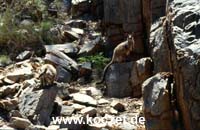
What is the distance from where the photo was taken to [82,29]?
13.3 meters

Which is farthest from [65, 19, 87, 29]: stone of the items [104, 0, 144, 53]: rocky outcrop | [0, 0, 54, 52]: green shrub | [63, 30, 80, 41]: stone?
[104, 0, 144, 53]: rocky outcrop

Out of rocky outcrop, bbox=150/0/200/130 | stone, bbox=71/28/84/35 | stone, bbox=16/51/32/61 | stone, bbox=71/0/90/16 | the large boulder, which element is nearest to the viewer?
rocky outcrop, bbox=150/0/200/130

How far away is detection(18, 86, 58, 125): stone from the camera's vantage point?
27.1ft

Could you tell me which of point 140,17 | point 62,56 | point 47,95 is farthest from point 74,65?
point 47,95

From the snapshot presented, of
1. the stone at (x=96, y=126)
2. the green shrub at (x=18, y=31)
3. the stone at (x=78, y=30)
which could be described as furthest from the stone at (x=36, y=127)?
the stone at (x=78, y=30)

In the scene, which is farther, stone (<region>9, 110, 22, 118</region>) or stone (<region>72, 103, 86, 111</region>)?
stone (<region>72, 103, 86, 111</region>)

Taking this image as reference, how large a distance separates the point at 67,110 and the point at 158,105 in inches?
A: 105

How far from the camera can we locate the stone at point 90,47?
11.7 m

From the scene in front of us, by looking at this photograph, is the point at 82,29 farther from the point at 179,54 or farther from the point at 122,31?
the point at 179,54

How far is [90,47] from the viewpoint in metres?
11.9

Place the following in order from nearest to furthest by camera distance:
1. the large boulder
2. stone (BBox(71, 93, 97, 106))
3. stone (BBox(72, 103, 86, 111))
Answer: stone (BBox(72, 103, 86, 111)) < stone (BBox(71, 93, 97, 106)) < the large boulder

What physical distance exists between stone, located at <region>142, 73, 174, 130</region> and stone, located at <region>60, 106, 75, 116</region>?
7.65 ft

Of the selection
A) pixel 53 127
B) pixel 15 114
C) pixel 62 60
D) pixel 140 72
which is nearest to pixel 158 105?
pixel 53 127

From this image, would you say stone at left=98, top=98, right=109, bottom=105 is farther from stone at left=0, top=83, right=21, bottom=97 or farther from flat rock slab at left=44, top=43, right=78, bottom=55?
flat rock slab at left=44, top=43, right=78, bottom=55
